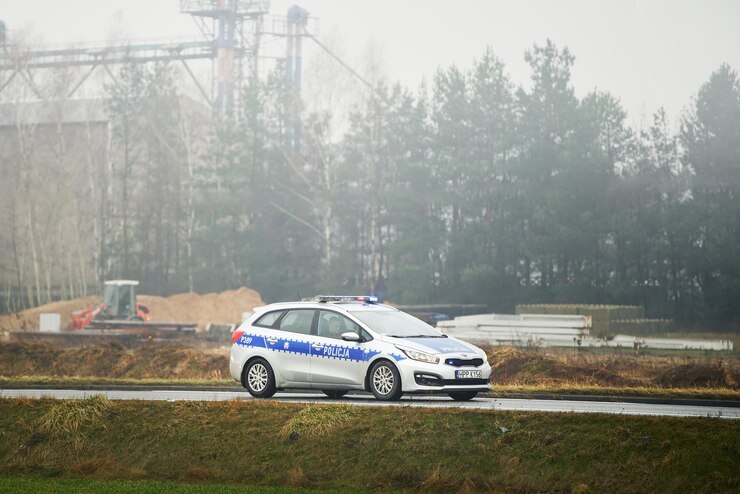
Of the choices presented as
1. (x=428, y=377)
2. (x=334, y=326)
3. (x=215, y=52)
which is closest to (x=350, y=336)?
(x=334, y=326)

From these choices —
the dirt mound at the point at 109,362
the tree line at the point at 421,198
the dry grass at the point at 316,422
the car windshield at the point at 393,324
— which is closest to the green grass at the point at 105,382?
the dirt mound at the point at 109,362

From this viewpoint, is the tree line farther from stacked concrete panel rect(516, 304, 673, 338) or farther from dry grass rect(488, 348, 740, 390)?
dry grass rect(488, 348, 740, 390)

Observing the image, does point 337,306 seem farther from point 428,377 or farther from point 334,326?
point 428,377

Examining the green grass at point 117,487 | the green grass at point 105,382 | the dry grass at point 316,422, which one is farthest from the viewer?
the green grass at point 105,382

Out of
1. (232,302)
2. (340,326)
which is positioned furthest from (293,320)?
(232,302)

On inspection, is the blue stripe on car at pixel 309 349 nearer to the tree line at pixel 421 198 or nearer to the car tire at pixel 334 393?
the car tire at pixel 334 393

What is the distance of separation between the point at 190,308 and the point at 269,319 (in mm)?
46124

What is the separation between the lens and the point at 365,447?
1354 cm

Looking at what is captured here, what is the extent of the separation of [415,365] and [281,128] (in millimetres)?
59523

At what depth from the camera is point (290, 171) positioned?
7275 centimetres

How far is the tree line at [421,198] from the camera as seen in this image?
5634 cm

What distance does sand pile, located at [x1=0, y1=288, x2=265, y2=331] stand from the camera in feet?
205

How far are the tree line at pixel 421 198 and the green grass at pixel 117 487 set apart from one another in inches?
1683

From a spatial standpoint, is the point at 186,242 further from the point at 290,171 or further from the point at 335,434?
the point at 335,434
